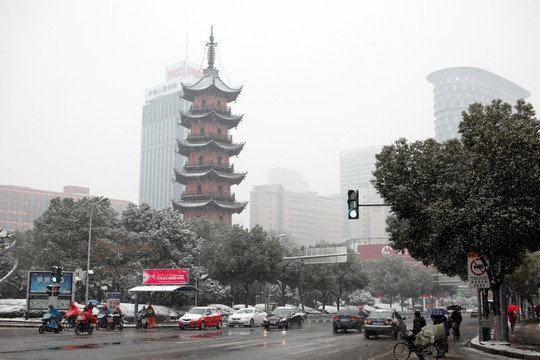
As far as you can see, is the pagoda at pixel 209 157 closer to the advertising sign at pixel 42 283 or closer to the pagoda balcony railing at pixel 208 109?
the pagoda balcony railing at pixel 208 109

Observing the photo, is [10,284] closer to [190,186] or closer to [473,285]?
[190,186]

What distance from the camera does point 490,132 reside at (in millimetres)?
21016

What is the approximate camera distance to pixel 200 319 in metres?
34.8

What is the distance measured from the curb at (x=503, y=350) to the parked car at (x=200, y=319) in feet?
55.9

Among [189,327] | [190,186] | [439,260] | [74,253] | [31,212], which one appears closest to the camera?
[439,260]

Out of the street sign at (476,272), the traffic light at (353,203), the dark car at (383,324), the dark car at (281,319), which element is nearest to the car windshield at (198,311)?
the dark car at (281,319)

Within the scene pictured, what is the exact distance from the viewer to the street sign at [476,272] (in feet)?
70.5

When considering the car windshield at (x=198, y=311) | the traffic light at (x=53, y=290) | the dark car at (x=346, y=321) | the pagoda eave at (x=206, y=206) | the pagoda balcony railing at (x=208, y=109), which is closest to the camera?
the dark car at (x=346, y=321)

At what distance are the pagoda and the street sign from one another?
230ft

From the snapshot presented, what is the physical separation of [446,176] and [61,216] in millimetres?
41634

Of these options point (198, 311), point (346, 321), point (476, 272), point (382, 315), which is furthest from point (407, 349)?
point (198, 311)

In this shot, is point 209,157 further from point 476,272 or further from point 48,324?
point 476,272

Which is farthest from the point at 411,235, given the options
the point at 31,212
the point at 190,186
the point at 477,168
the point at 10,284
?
the point at 31,212

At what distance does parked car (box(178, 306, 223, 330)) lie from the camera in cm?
3469
